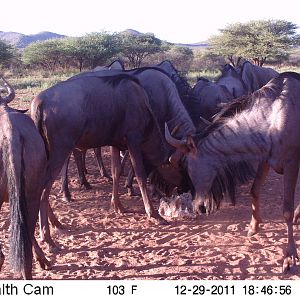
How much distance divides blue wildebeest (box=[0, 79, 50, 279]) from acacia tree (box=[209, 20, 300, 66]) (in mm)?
28178

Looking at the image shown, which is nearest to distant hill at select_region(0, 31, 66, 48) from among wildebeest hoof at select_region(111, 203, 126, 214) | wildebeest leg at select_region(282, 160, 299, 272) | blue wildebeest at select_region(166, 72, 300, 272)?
wildebeest hoof at select_region(111, 203, 126, 214)

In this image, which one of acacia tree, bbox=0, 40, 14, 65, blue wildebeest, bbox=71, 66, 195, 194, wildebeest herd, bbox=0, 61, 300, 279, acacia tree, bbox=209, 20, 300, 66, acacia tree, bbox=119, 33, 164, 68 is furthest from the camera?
acacia tree, bbox=119, 33, 164, 68

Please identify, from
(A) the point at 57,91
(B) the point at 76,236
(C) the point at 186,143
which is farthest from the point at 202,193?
(A) the point at 57,91

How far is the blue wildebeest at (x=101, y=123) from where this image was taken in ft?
17.0

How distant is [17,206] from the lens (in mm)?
3551

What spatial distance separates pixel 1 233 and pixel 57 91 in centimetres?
176

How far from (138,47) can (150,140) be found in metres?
29.6

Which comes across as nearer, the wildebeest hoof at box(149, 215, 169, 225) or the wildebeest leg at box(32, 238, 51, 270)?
the wildebeest leg at box(32, 238, 51, 270)

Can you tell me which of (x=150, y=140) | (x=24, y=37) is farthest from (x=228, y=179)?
(x=24, y=37)

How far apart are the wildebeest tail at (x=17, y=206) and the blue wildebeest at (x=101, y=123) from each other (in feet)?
4.33

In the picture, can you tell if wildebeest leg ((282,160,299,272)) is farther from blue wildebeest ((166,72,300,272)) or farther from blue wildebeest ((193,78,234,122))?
blue wildebeest ((193,78,234,122))

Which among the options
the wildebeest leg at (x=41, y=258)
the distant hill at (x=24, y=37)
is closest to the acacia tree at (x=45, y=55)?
the wildebeest leg at (x=41, y=258)

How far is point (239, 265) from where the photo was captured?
4.50 metres

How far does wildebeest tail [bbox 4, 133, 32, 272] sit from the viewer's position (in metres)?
3.47
